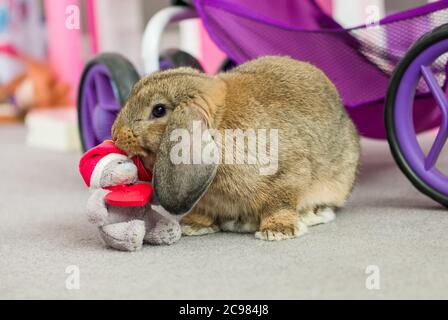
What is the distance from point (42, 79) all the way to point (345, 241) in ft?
7.57

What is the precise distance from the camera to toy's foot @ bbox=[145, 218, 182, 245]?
124cm

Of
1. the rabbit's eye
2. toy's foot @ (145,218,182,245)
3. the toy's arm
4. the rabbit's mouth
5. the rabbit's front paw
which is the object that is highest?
the rabbit's eye

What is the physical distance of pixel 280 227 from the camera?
124cm

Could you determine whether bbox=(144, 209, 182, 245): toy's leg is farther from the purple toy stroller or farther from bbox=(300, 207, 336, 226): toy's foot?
the purple toy stroller

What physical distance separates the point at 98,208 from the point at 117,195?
0.04m

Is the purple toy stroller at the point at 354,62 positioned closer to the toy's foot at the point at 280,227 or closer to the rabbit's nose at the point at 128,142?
the toy's foot at the point at 280,227

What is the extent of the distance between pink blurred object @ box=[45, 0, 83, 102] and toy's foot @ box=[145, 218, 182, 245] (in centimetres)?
200

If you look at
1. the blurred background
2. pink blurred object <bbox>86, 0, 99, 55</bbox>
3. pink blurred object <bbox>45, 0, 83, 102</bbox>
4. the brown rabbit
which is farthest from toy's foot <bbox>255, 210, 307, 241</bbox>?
pink blurred object <bbox>45, 0, 83, 102</bbox>

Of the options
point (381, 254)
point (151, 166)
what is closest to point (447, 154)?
point (381, 254)

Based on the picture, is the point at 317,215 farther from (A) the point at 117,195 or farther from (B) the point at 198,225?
(A) the point at 117,195

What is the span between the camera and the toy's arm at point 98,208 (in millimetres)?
1181

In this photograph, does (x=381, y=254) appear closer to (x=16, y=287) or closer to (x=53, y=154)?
(x=16, y=287)

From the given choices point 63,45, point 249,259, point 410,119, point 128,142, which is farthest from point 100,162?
point 63,45

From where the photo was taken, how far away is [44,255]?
1.23 metres
